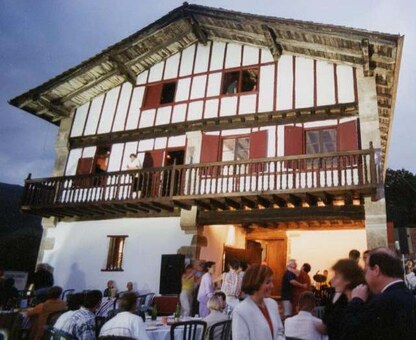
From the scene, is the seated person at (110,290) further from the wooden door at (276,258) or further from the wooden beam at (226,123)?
the wooden door at (276,258)

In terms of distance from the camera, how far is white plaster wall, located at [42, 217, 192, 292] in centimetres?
1278

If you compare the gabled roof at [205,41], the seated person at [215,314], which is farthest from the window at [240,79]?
the seated person at [215,314]

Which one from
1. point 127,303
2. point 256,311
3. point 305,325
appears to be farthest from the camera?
point 127,303

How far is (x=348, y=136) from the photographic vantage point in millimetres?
11344

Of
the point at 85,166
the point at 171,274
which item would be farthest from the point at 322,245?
the point at 85,166

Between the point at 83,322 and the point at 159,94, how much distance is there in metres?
11.6

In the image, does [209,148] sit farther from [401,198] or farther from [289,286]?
[401,198]

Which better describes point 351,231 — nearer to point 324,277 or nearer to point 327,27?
point 324,277

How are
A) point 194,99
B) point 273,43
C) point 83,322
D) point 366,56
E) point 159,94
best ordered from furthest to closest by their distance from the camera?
point 159,94, point 194,99, point 273,43, point 366,56, point 83,322

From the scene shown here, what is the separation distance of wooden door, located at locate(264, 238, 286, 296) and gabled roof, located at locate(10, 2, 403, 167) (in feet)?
20.9

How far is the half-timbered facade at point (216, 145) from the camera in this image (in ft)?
36.3

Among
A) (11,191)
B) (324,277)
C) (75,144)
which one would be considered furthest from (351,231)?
(11,191)

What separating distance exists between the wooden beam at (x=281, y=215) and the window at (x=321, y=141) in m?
1.94

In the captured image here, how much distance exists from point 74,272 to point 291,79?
10.7 m
